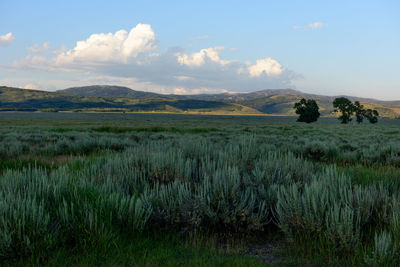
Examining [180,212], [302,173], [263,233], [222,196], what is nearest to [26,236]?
[180,212]

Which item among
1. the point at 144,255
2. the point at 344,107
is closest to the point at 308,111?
the point at 344,107

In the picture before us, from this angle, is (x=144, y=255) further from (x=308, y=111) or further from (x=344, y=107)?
(x=344, y=107)

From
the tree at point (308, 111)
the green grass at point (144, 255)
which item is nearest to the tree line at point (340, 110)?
the tree at point (308, 111)

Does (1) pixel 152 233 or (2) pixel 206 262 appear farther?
(1) pixel 152 233

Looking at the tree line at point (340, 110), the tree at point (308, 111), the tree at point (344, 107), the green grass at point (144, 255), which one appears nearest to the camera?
the green grass at point (144, 255)

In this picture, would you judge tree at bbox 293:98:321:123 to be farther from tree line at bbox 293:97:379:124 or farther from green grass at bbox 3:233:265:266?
green grass at bbox 3:233:265:266

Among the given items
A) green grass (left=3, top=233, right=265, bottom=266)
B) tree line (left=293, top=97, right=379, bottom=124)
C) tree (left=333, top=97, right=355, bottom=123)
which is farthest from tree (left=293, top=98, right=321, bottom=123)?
green grass (left=3, top=233, right=265, bottom=266)

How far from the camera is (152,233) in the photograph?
3217mm

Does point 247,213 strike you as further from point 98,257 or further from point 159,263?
point 98,257

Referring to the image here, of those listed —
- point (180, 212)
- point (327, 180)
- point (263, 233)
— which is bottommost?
point (263, 233)

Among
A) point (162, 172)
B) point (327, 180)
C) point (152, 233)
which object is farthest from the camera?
point (162, 172)

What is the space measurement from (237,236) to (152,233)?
A: 0.95m

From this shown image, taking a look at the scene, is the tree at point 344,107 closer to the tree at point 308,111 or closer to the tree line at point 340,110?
the tree line at point 340,110

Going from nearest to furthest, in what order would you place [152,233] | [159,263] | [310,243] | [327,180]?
[159,263]
[310,243]
[152,233]
[327,180]
